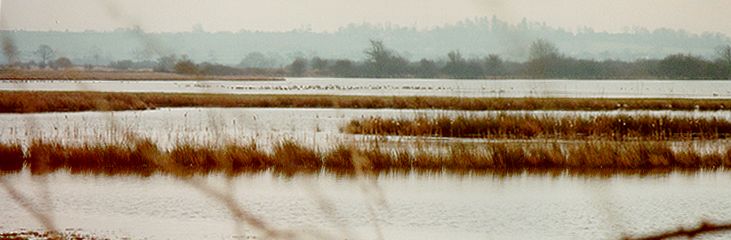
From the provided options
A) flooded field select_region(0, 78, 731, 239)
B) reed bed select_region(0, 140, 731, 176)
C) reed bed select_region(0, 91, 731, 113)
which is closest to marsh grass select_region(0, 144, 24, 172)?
reed bed select_region(0, 140, 731, 176)

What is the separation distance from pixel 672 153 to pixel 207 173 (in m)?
10.9

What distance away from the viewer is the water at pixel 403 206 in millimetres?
15734

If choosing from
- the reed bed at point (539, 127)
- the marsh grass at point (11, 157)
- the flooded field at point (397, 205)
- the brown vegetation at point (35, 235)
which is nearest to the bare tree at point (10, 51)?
the brown vegetation at point (35, 235)

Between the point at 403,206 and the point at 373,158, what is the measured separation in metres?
5.47

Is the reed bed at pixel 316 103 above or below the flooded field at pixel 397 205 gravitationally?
below

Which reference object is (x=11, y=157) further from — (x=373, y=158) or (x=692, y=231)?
(x=692, y=231)

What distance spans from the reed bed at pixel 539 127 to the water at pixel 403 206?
9.54 metres

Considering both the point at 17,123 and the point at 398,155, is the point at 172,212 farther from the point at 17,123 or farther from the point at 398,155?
the point at 17,123

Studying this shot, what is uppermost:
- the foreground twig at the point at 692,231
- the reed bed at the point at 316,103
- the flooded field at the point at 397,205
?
the foreground twig at the point at 692,231

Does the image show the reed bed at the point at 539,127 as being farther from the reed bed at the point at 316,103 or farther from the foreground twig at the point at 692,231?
the foreground twig at the point at 692,231

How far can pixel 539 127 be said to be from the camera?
3394cm

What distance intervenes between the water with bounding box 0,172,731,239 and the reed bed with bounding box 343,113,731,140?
9.54 meters

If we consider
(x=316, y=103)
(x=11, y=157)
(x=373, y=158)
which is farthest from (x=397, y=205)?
(x=316, y=103)

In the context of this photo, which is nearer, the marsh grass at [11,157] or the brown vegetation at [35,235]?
the brown vegetation at [35,235]
